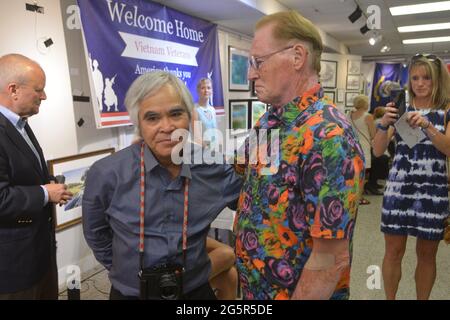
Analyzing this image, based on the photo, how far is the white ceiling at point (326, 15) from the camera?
159 inches

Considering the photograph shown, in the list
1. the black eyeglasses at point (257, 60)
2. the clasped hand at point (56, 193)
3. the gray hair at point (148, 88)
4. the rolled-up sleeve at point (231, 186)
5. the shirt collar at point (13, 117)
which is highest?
the black eyeglasses at point (257, 60)

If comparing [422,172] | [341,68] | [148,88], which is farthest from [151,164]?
[341,68]

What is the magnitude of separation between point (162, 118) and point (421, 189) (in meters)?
1.60

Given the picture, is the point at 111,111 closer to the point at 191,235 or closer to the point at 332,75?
the point at 191,235

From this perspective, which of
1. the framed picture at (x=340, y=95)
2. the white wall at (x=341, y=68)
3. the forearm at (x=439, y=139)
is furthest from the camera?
the framed picture at (x=340, y=95)

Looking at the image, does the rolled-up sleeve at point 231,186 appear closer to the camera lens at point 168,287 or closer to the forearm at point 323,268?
the camera lens at point 168,287

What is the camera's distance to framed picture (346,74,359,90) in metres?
8.96

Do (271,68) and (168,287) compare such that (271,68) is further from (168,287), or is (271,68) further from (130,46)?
(130,46)

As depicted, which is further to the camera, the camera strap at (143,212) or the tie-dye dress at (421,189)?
the tie-dye dress at (421,189)

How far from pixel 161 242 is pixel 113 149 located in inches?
95.4

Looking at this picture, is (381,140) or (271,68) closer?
(271,68)

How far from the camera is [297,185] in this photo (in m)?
0.91

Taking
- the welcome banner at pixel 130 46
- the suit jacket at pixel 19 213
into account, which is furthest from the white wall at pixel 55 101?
the suit jacket at pixel 19 213

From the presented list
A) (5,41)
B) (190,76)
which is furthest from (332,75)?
(5,41)
